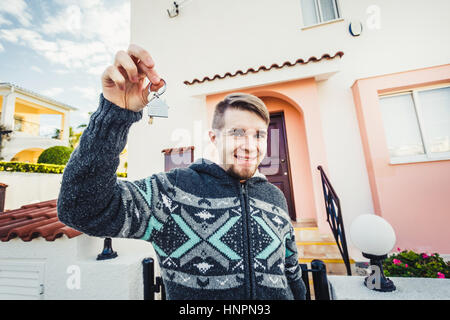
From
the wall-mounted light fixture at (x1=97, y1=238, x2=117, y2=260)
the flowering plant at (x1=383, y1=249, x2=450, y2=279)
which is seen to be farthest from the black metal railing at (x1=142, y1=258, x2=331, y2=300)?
the flowering plant at (x1=383, y1=249, x2=450, y2=279)

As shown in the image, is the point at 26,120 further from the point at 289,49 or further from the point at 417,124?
the point at 417,124

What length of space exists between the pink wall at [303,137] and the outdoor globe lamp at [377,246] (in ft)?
8.28

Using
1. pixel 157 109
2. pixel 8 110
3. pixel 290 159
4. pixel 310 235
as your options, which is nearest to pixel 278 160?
pixel 290 159

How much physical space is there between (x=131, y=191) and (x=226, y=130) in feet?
2.02

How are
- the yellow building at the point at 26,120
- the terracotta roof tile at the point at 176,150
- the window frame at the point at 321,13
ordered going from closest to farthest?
1. the window frame at the point at 321,13
2. the terracotta roof tile at the point at 176,150
3. the yellow building at the point at 26,120

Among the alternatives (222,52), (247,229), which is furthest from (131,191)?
(222,52)

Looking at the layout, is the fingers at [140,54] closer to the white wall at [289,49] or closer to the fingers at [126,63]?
the fingers at [126,63]

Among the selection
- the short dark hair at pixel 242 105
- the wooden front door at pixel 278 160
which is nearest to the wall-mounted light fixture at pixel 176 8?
the wooden front door at pixel 278 160

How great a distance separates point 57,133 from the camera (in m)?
15.8

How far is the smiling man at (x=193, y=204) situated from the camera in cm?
69

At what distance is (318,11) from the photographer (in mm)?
4934

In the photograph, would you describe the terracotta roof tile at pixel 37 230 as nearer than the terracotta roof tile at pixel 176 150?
Yes

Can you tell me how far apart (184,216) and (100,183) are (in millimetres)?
396

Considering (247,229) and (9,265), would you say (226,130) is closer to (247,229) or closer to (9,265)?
(247,229)
